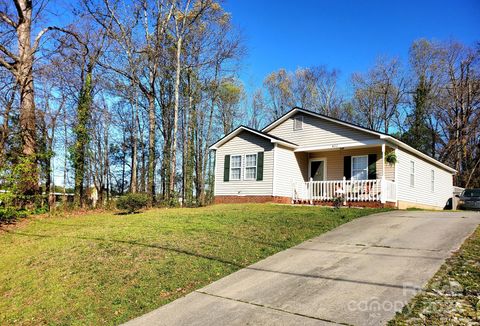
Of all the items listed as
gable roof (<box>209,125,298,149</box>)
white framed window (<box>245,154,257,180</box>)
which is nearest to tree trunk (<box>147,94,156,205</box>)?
gable roof (<box>209,125,298,149</box>)

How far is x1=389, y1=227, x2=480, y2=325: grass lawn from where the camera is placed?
3.86 metres

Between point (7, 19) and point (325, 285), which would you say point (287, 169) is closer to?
point (325, 285)

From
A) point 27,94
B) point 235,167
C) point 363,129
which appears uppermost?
point 27,94

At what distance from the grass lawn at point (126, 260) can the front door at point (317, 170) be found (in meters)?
6.48

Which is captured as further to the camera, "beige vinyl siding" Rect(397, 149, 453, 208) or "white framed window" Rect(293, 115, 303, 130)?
"white framed window" Rect(293, 115, 303, 130)

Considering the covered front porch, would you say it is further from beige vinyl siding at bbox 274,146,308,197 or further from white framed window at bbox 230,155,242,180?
white framed window at bbox 230,155,242,180

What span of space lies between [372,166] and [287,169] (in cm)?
389

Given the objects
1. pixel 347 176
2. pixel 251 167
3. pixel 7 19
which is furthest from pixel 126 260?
pixel 7 19

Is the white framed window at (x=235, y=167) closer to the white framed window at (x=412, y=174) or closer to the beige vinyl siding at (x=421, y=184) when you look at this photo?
the beige vinyl siding at (x=421, y=184)

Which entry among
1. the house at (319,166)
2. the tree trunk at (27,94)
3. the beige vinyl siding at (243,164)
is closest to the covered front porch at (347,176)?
the house at (319,166)

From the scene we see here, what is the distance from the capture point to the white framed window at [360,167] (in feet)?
53.2

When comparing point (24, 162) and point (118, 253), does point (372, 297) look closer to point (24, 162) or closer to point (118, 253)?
point (118, 253)

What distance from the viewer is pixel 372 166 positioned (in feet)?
52.1

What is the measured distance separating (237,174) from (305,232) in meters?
9.11
